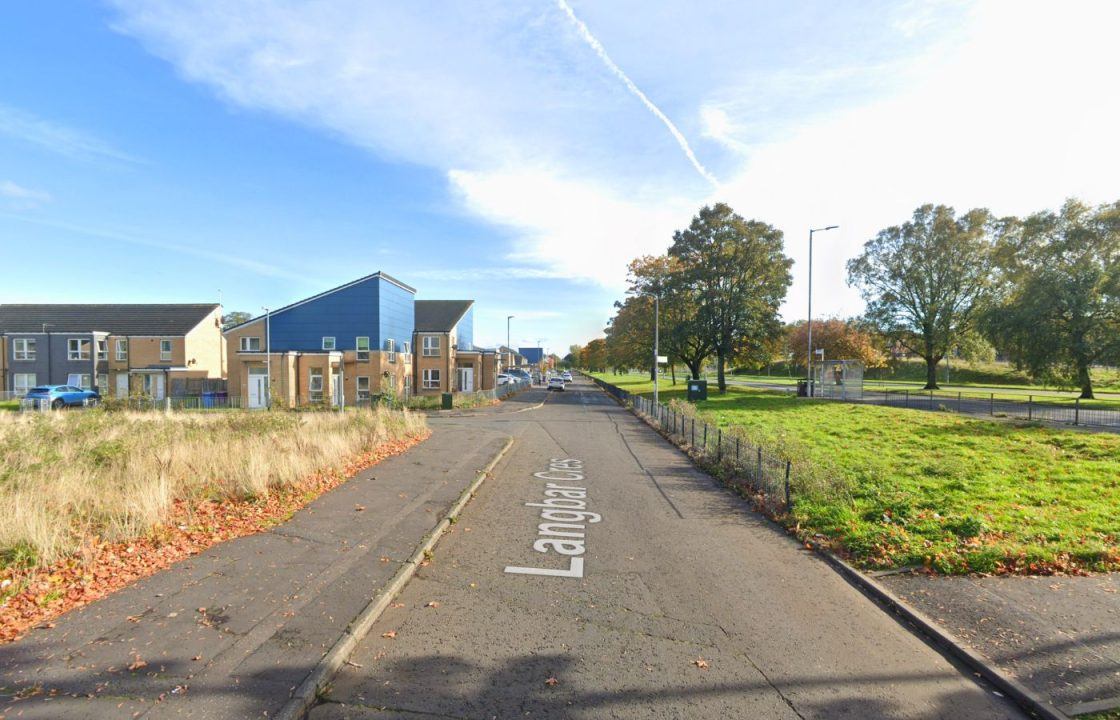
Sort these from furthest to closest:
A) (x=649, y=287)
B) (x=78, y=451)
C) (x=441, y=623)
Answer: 1. (x=649, y=287)
2. (x=78, y=451)
3. (x=441, y=623)

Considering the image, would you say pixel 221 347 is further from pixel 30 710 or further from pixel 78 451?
pixel 30 710

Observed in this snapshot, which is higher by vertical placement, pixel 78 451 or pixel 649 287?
pixel 649 287

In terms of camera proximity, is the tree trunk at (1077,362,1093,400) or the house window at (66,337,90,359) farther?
the house window at (66,337,90,359)

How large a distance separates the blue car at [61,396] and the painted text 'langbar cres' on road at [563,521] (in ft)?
119

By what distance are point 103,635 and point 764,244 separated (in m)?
41.3

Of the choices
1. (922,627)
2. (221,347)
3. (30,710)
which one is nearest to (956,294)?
(922,627)

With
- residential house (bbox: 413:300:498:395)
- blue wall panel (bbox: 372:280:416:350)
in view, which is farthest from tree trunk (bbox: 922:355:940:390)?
blue wall panel (bbox: 372:280:416:350)

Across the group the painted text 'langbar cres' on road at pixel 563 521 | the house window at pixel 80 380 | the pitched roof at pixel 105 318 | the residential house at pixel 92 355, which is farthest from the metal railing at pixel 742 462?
the house window at pixel 80 380

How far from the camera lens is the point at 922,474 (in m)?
11.2

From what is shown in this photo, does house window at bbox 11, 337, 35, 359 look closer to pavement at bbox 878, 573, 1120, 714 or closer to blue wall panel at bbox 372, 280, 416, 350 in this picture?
blue wall panel at bbox 372, 280, 416, 350

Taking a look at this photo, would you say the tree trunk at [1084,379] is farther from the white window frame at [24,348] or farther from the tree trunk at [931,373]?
the white window frame at [24,348]

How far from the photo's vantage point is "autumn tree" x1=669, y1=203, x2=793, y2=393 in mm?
38375

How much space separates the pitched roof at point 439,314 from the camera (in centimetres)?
4513

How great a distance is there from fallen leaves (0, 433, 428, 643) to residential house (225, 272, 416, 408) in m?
28.9
